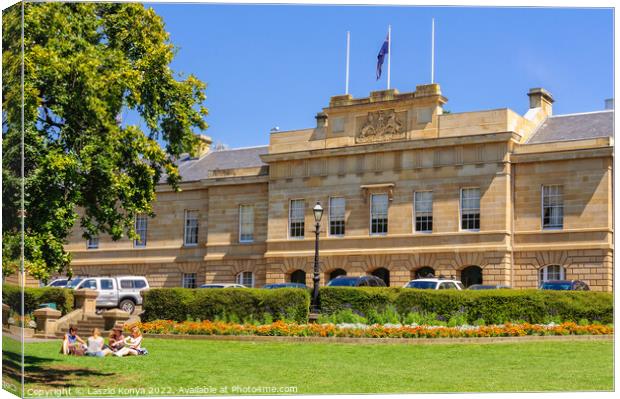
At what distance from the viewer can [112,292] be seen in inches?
1623

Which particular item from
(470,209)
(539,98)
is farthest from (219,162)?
(539,98)

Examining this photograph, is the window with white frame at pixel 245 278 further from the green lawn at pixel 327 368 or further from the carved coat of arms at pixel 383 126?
the green lawn at pixel 327 368

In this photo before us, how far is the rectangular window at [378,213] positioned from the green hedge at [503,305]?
1627 cm

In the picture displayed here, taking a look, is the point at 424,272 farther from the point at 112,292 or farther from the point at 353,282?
the point at 112,292

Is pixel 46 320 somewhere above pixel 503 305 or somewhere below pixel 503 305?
below

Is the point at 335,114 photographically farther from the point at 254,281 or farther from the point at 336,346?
the point at 336,346

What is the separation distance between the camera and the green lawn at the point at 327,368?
1844 centimetres

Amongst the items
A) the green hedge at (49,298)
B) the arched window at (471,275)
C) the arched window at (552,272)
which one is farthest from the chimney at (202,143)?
the arched window at (552,272)

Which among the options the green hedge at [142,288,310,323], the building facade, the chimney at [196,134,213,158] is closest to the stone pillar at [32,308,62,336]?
the green hedge at [142,288,310,323]

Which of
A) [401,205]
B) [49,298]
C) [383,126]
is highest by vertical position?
[383,126]

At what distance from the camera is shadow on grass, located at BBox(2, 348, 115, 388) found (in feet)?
58.0

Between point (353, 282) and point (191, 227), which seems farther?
point (191, 227)

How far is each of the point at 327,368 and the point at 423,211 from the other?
2564 centimetres

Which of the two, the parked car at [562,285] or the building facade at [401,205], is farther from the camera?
the building facade at [401,205]
